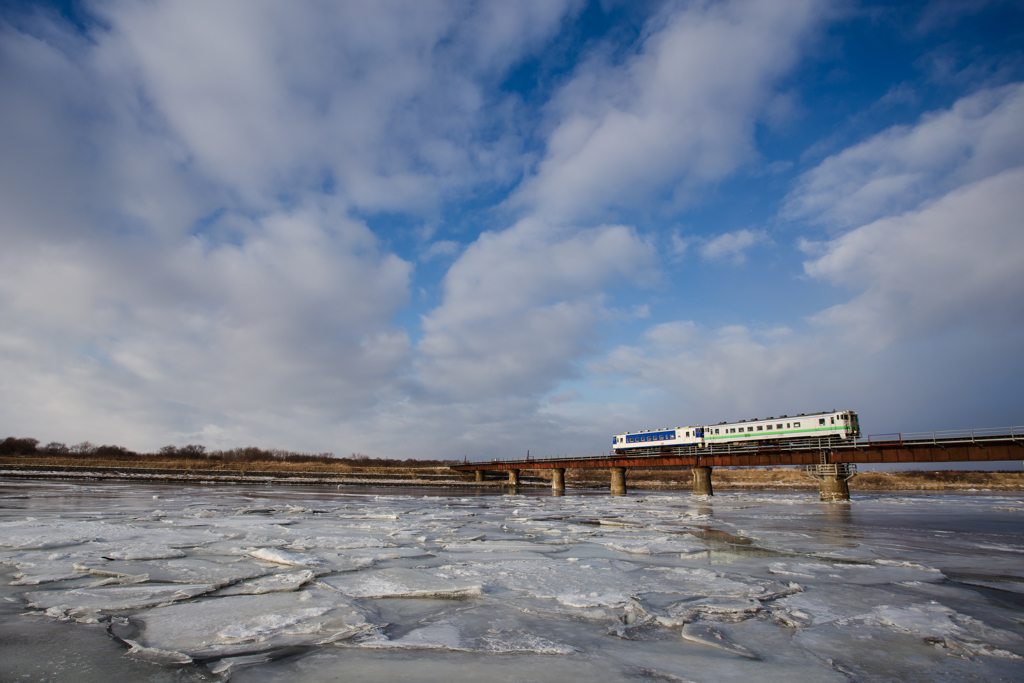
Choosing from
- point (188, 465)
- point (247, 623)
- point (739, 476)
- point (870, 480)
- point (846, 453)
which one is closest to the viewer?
point (247, 623)

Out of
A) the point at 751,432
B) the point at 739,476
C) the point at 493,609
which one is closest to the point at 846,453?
the point at 751,432

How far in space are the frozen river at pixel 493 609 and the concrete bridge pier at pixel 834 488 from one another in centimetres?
2407

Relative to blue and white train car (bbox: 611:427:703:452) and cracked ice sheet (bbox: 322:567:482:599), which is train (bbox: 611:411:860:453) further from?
cracked ice sheet (bbox: 322:567:482:599)

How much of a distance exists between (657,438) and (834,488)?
17218mm

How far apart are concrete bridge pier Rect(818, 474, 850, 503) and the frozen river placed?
24073 mm

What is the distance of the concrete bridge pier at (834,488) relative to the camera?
33.4 meters

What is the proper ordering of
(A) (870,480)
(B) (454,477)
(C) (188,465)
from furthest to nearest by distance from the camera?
(B) (454,477)
(C) (188,465)
(A) (870,480)

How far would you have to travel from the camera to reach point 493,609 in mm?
6160

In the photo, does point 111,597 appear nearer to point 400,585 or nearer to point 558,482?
point 400,585

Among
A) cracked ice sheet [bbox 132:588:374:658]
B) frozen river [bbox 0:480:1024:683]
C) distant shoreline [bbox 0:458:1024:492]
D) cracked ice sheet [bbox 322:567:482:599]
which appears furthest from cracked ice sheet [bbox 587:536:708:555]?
distant shoreline [bbox 0:458:1024:492]

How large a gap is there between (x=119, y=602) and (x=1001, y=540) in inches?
841

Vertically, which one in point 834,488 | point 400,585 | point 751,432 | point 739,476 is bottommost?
point 739,476

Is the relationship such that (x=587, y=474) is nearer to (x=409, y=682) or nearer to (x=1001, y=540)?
(x=1001, y=540)

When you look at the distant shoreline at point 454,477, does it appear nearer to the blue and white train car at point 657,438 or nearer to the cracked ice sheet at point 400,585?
the blue and white train car at point 657,438
